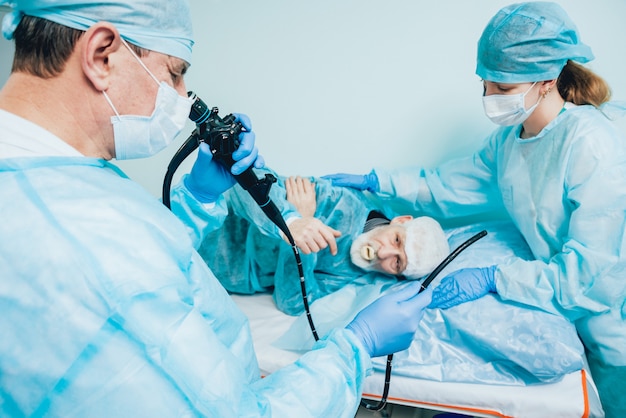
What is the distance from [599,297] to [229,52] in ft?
5.68

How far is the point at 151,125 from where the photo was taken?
83 cm

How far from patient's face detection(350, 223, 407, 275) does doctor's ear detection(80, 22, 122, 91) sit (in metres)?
1.18

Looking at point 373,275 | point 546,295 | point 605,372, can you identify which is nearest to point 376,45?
point 373,275

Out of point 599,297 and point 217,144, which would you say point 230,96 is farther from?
point 599,297

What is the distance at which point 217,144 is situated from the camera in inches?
47.2

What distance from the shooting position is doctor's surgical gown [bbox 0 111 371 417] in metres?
0.61

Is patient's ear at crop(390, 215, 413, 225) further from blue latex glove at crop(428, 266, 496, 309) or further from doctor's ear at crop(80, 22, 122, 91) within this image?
doctor's ear at crop(80, 22, 122, 91)

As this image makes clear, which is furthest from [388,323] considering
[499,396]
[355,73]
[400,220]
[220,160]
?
[355,73]

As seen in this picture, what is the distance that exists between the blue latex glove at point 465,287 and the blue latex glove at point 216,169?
71 centimetres

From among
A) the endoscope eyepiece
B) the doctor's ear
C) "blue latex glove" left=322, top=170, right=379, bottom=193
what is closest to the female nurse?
"blue latex glove" left=322, top=170, right=379, bottom=193

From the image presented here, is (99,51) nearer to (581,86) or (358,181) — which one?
(358,181)

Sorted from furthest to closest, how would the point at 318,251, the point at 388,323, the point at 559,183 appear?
the point at 318,251 < the point at 559,183 < the point at 388,323

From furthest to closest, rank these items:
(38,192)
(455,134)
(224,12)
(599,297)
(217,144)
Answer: (224,12) < (455,134) < (599,297) < (217,144) < (38,192)

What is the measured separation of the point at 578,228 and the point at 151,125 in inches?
45.3
